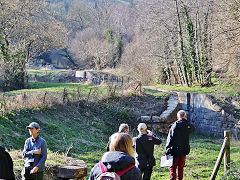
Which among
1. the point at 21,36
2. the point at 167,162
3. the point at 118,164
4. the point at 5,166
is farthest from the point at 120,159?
the point at 21,36

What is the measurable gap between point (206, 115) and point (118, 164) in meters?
18.3

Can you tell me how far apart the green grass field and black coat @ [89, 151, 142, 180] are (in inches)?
204

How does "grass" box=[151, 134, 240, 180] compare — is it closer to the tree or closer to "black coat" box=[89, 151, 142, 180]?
"black coat" box=[89, 151, 142, 180]

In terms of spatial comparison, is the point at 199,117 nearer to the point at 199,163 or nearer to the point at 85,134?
the point at 85,134

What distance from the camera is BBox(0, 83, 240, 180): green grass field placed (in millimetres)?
10109

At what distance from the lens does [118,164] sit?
11.2ft

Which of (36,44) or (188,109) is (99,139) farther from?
(36,44)

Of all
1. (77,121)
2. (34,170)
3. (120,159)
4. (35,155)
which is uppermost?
(120,159)

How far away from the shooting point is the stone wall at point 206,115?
19.7 metres

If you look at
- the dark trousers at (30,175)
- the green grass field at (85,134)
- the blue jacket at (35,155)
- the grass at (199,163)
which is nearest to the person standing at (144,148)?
the blue jacket at (35,155)

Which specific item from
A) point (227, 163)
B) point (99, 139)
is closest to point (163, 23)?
point (99, 139)

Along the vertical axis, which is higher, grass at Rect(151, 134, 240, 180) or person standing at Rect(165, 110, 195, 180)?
person standing at Rect(165, 110, 195, 180)

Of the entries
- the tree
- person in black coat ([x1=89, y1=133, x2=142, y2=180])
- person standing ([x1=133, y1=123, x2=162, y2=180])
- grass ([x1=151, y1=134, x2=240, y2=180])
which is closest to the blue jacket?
person standing ([x1=133, y1=123, x2=162, y2=180])

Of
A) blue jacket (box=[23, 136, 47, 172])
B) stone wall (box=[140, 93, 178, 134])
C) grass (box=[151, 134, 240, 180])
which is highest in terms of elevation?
blue jacket (box=[23, 136, 47, 172])
